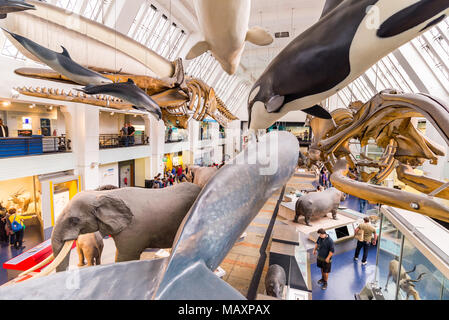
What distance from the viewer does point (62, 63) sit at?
181cm

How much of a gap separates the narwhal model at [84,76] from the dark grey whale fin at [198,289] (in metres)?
1.87

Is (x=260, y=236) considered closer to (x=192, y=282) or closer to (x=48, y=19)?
(x=192, y=282)

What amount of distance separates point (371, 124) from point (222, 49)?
167cm

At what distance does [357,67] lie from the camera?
4.40 ft

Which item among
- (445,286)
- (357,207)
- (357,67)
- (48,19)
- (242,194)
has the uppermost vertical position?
(48,19)

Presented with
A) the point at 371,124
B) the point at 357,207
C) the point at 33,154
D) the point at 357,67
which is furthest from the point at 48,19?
the point at 357,207

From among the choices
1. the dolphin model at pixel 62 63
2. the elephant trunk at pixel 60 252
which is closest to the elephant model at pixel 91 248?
the elephant trunk at pixel 60 252

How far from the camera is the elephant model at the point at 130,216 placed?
64.1 inches

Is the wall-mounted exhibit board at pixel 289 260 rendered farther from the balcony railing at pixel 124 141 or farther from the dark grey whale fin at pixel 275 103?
the balcony railing at pixel 124 141

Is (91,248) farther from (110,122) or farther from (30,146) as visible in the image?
(110,122)

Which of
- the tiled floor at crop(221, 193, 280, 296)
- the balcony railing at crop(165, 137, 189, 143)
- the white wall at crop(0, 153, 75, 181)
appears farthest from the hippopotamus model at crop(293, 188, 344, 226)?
the balcony railing at crop(165, 137, 189, 143)

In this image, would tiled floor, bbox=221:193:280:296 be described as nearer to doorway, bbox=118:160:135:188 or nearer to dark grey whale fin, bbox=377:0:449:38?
dark grey whale fin, bbox=377:0:449:38

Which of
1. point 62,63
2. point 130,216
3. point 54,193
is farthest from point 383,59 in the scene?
point 54,193

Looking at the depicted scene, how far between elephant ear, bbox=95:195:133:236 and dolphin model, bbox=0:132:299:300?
2.68 ft
